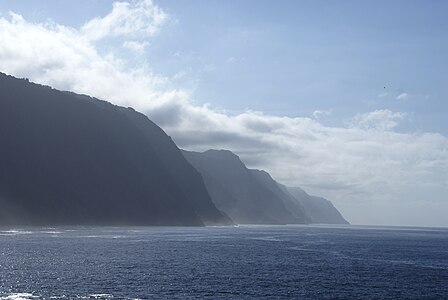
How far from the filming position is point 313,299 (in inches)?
2857

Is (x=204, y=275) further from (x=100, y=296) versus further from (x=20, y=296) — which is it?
(x=20, y=296)

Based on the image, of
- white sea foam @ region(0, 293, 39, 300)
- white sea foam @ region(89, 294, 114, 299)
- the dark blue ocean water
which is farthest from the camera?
the dark blue ocean water

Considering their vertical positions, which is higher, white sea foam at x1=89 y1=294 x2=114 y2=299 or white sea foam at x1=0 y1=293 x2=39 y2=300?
white sea foam at x1=0 y1=293 x2=39 y2=300

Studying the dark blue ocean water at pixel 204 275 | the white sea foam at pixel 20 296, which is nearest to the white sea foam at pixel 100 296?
the dark blue ocean water at pixel 204 275

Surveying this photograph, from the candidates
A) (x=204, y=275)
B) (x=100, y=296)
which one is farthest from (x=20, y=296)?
(x=204, y=275)

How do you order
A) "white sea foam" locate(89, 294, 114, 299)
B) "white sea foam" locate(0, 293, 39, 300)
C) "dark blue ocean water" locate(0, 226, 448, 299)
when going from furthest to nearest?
"dark blue ocean water" locate(0, 226, 448, 299) → "white sea foam" locate(89, 294, 114, 299) → "white sea foam" locate(0, 293, 39, 300)

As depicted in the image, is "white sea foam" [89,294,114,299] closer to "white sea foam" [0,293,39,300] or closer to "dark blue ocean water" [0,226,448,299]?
"dark blue ocean water" [0,226,448,299]

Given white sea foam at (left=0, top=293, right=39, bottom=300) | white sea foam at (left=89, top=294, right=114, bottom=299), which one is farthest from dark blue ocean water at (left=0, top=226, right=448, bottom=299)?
white sea foam at (left=0, top=293, right=39, bottom=300)

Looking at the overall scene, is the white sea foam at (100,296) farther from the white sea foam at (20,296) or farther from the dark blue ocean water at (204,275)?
the white sea foam at (20,296)

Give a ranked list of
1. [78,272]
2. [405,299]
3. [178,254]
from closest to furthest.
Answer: [405,299], [78,272], [178,254]

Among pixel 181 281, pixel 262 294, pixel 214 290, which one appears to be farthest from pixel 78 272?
pixel 262 294

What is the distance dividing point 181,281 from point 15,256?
47.2 m

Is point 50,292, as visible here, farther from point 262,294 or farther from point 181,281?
point 262,294

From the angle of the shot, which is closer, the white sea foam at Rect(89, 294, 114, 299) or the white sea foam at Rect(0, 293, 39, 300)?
the white sea foam at Rect(0, 293, 39, 300)
